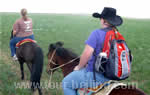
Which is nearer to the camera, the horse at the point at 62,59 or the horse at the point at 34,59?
the horse at the point at 62,59

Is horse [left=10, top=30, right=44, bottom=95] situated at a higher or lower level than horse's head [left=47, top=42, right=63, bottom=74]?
lower

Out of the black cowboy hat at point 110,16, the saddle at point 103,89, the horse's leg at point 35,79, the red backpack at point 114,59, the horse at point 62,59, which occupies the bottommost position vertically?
the horse's leg at point 35,79

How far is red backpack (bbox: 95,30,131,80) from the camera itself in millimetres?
2586

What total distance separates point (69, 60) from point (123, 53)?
4.87 ft

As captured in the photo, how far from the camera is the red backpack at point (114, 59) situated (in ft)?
8.48

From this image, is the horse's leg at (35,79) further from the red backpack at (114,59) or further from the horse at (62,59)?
the red backpack at (114,59)

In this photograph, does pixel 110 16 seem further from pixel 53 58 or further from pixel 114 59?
pixel 53 58

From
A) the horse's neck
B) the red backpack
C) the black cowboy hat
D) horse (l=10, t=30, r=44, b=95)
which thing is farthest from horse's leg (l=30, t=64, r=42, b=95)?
the black cowboy hat

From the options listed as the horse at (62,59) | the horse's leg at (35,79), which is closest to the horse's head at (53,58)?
the horse at (62,59)

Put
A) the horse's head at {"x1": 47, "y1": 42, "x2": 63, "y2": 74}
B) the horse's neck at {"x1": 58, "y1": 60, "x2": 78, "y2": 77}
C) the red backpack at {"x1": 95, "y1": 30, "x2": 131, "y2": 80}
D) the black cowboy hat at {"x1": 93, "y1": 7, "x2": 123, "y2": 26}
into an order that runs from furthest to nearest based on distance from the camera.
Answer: the horse's head at {"x1": 47, "y1": 42, "x2": 63, "y2": 74} → the horse's neck at {"x1": 58, "y1": 60, "x2": 78, "y2": 77} → the black cowboy hat at {"x1": 93, "y1": 7, "x2": 123, "y2": 26} → the red backpack at {"x1": 95, "y1": 30, "x2": 131, "y2": 80}

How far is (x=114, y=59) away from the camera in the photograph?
2588 mm

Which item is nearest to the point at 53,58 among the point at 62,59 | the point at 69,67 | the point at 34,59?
the point at 62,59

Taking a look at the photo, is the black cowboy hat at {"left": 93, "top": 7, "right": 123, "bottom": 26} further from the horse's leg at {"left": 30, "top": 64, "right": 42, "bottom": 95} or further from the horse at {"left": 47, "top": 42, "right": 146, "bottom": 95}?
the horse's leg at {"left": 30, "top": 64, "right": 42, "bottom": 95}

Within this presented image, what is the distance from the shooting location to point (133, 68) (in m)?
8.02
